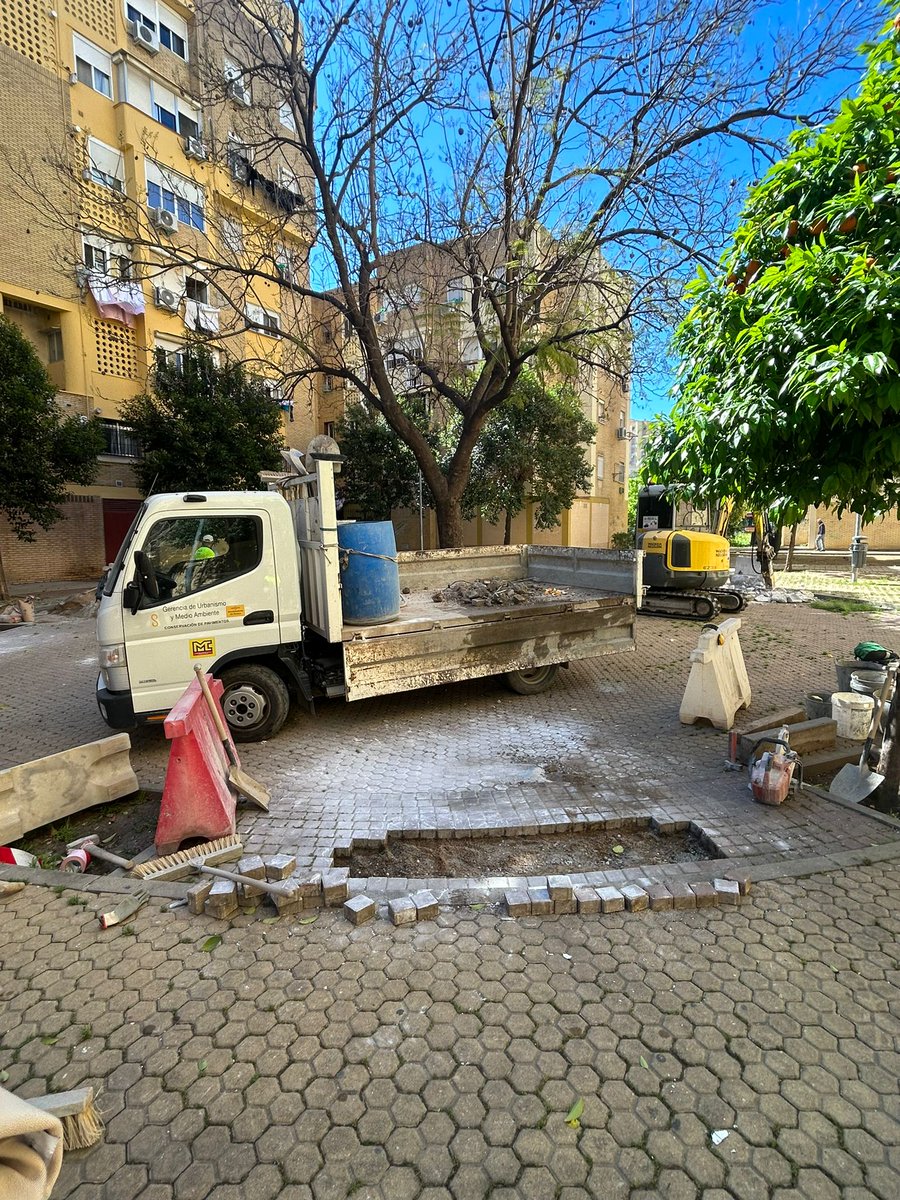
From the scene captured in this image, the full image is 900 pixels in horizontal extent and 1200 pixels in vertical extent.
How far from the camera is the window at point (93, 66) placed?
694 inches

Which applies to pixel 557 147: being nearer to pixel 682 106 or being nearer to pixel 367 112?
pixel 682 106

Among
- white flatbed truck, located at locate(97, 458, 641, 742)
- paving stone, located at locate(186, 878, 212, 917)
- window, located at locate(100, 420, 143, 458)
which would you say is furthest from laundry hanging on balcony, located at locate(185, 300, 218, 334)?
paving stone, located at locate(186, 878, 212, 917)

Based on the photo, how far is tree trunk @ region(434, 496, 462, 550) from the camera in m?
12.7

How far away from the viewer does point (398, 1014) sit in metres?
2.46

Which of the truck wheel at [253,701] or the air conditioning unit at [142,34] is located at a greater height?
the air conditioning unit at [142,34]

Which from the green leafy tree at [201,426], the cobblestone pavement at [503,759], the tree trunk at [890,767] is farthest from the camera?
the green leafy tree at [201,426]

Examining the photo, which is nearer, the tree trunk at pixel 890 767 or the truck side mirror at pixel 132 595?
the tree trunk at pixel 890 767

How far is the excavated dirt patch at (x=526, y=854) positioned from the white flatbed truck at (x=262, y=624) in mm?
1944

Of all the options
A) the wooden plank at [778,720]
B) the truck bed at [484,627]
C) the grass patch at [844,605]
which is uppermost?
the truck bed at [484,627]

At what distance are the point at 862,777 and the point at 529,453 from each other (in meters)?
16.0

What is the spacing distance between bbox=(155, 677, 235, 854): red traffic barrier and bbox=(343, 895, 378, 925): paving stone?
119 centimetres

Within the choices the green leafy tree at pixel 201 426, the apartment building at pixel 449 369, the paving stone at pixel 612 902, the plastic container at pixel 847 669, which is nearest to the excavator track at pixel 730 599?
the apartment building at pixel 449 369

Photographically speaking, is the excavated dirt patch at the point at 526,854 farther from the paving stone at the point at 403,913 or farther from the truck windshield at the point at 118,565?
the truck windshield at the point at 118,565

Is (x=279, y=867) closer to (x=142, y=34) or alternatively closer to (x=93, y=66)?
(x=93, y=66)
